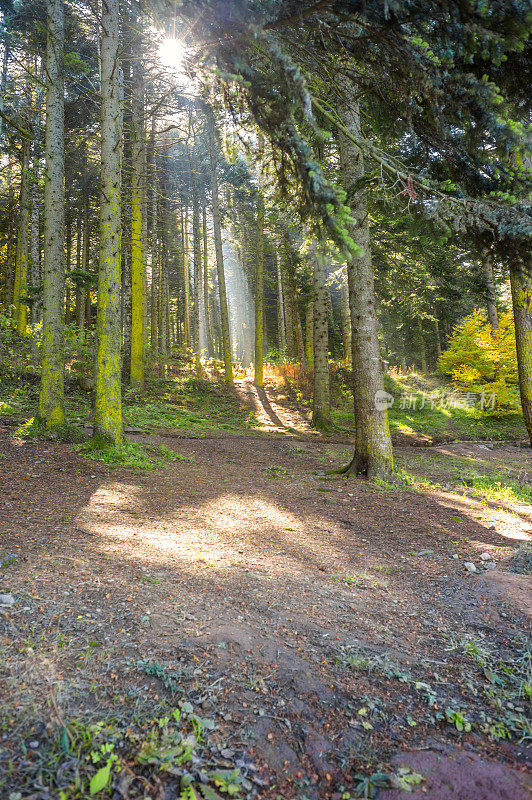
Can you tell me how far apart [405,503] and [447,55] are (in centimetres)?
574

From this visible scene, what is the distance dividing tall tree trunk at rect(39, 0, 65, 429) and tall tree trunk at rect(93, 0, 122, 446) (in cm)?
163

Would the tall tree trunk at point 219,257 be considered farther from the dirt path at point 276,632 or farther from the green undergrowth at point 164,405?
the dirt path at point 276,632

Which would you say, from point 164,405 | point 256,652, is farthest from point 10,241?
point 256,652

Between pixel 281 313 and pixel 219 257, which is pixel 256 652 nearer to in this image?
pixel 219 257

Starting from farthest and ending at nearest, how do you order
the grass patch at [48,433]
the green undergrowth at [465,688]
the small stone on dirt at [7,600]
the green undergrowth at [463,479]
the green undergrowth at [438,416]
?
the green undergrowth at [438,416], the grass patch at [48,433], the green undergrowth at [463,479], the small stone on dirt at [7,600], the green undergrowth at [465,688]

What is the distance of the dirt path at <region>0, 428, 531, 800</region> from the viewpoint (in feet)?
6.49

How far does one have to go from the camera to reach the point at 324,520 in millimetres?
5906

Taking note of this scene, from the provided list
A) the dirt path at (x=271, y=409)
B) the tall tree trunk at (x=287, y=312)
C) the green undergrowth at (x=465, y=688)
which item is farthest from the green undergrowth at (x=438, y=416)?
the green undergrowth at (x=465, y=688)

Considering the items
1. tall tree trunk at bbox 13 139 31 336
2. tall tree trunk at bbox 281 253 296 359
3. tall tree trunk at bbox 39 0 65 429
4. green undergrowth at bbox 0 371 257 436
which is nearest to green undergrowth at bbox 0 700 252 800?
tall tree trunk at bbox 39 0 65 429

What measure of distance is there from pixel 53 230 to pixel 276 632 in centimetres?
907

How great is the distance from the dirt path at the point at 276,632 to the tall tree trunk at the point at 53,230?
11.0 feet

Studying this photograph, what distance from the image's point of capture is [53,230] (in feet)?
28.6

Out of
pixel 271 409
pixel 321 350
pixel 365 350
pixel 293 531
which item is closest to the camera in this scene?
pixel 293 531

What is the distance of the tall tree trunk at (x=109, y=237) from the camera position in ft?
25.0
